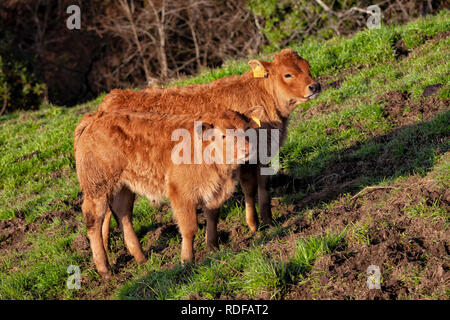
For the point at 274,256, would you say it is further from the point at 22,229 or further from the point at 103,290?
the point at 22,229

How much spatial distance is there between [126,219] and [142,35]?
52.9 ft

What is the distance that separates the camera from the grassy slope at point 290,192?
5.03 meters

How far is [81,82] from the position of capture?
24.2 metres

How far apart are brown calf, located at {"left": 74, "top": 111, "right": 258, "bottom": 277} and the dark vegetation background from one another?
7.64m

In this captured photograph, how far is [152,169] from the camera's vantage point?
615cm

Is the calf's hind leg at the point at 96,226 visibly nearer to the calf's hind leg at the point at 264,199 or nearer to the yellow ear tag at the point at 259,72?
the calf's hind leg at the point at 264,199

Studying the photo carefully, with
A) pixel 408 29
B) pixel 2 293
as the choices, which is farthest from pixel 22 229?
pixel 408 29

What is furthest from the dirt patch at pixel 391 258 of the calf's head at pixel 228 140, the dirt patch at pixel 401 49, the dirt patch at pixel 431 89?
the dirt patch at pixel 401 49

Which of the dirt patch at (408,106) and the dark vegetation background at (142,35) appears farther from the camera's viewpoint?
the dark vegetation background at (142,35)

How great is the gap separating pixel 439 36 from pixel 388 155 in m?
4.50

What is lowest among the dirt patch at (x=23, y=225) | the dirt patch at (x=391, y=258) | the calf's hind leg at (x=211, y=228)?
the dirt patch at (x=23, y=225)

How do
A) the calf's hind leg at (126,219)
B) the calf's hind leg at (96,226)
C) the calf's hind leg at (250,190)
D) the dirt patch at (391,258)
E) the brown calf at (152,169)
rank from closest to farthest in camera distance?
the dirt patch at (391,258) < the brown calf at (152,169) < the calf's hind leg at (96,226) < the calf's hind leg at (126,219) < the calf's hind leg at (250,190)

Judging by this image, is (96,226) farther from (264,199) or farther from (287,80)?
(287,80)

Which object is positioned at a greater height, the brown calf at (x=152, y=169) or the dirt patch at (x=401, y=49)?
the dirt patch at (x=401, y=49)
